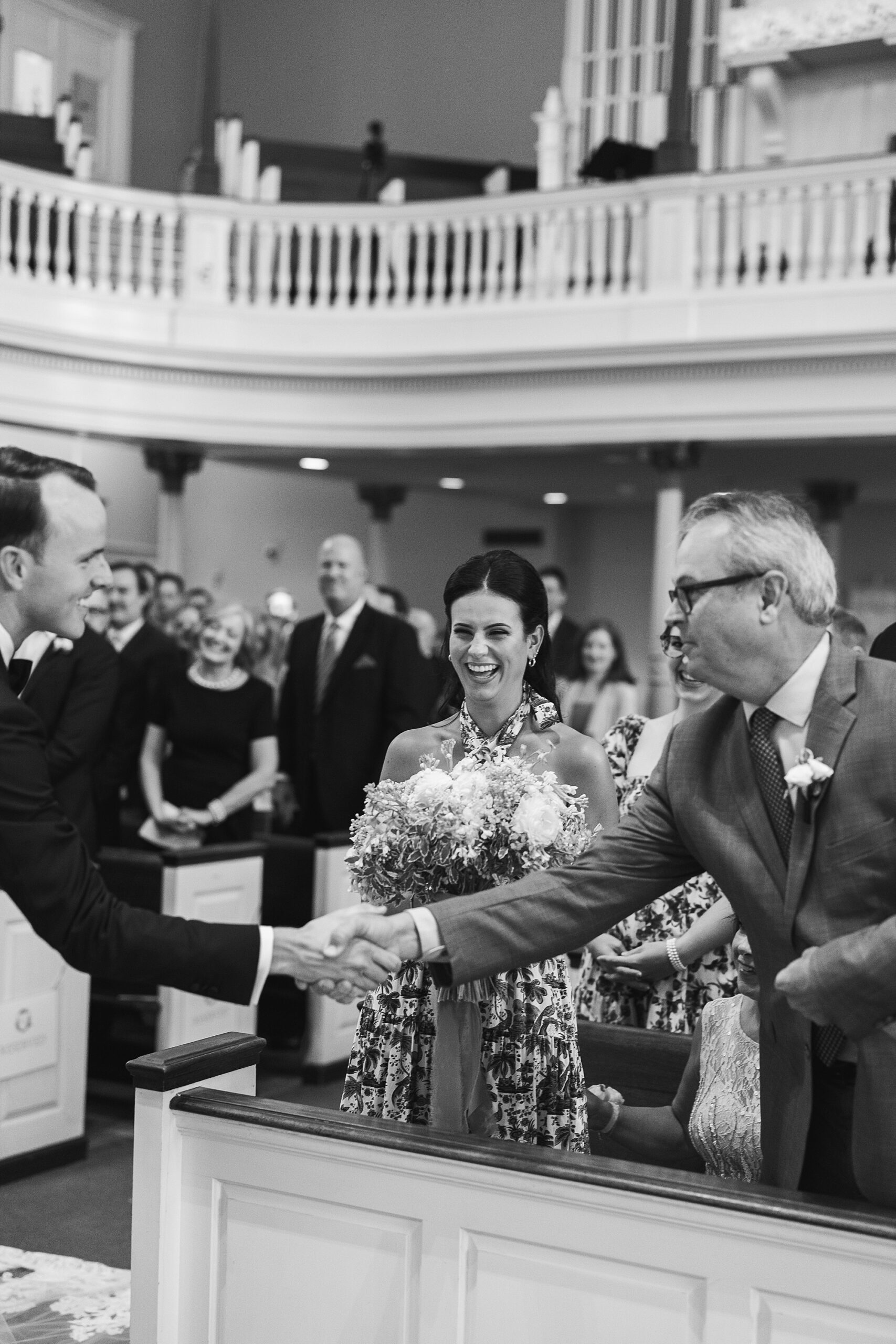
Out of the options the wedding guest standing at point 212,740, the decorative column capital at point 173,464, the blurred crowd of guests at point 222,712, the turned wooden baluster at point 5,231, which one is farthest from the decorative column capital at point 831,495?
the wedding guest standing at point 212,740

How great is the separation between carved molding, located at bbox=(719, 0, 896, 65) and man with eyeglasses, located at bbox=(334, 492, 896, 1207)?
11558 mm

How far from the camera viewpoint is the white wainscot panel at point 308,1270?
1992 millimetres

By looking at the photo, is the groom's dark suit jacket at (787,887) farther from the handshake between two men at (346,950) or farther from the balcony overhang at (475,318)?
the balcony overhang at (475,318)

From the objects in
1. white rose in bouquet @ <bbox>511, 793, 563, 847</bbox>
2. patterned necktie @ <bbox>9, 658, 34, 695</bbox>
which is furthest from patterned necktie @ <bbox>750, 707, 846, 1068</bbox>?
patterned necktie @ <bbox>9, 658, 34, 695</bbox>

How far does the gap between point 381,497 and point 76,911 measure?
1169 centimetres

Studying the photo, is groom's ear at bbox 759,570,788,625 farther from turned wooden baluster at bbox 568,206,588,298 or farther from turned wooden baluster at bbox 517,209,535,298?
turned wooden baluster at bbox 517,209,535,298

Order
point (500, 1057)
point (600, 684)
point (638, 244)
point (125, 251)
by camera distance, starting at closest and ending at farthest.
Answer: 1. point (500, 1057)
2. point (600, 684)
3. point (638, 244)
4. point (125, 251)

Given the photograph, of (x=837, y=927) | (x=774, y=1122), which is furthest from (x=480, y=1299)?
(x=837, y=927)

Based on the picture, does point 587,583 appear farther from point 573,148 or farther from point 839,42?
point 839,42

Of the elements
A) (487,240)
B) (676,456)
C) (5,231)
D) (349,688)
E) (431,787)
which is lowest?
(431,787)

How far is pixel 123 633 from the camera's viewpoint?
A: 6.49m

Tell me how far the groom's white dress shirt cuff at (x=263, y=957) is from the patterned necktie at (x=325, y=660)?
12.1 feet

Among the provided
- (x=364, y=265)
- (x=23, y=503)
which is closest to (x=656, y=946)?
(x=23, y=503)

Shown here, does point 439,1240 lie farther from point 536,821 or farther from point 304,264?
point 304,264
